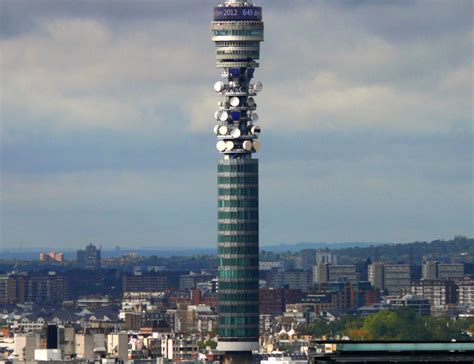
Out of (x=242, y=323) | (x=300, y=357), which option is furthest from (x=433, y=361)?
(x=300, y=357)

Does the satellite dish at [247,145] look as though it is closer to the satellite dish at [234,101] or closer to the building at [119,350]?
the satellite dish at [234,101]

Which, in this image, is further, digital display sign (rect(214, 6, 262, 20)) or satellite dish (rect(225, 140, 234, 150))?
digital display sign (rect(214, 6, 262, 20))

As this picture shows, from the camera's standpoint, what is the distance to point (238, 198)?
168 meters

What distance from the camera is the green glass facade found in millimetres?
167750

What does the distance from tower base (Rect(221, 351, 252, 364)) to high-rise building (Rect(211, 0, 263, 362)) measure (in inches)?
5.4

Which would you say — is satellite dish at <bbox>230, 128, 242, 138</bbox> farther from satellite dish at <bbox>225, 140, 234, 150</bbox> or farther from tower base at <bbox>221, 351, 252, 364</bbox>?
tower base at <bbox>221, 351, 252, 364</bbox>

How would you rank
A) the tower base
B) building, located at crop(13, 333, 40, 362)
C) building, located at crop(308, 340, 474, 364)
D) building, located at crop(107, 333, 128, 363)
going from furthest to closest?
building, located at crop(107, 333, 128, 363) < building, located at crop(13, 333, 40, 362) < the tower base < building, located at crop(308, 340, 474, 364)

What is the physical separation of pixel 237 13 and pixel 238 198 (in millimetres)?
10204

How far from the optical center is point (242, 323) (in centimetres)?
16712

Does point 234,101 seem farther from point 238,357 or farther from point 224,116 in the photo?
point 238,357

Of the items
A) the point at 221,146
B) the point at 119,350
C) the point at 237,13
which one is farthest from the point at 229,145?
the point at 119,350

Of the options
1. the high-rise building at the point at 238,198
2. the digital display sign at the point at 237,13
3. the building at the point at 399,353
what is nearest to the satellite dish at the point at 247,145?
the high-rise building at the point at 238,198

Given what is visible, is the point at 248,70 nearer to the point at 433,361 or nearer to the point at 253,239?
the point at 253,239

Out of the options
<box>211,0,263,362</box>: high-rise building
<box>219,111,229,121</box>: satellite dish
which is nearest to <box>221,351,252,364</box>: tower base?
<box>211,0,263,362</box>: high-rise building
